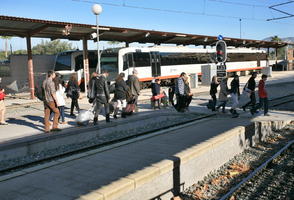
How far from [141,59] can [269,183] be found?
774 inches

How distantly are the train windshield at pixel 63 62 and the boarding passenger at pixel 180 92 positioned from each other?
14045mm

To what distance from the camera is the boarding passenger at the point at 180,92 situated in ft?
40.7

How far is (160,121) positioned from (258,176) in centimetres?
602

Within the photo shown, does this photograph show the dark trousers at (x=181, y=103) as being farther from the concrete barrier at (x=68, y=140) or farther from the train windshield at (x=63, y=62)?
the train windshield at (x=63, y=62)

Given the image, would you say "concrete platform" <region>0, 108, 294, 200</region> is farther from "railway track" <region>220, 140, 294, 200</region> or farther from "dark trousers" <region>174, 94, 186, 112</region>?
"dark trousers" <region>174, 94, 186, 112</region>

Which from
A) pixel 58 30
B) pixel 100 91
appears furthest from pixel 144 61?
pixel 100 91

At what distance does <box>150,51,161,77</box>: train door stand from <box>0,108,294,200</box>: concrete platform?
17.8 metres

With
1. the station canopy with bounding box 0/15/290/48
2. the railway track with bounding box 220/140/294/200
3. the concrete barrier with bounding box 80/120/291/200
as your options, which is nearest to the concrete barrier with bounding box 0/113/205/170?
the concrete barrier with bounding box 80/120/291/200

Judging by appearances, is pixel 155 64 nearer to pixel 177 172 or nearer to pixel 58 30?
pixel 58 30

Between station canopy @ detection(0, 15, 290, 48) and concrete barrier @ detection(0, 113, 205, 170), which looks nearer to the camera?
concrete barrier @ detection(0, 113, 205, 170)

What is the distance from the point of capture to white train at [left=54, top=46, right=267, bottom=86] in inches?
942

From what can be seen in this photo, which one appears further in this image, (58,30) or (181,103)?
(58,30)

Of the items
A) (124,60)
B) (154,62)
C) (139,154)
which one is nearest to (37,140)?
(139,154)

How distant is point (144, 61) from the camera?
25.6 meters
